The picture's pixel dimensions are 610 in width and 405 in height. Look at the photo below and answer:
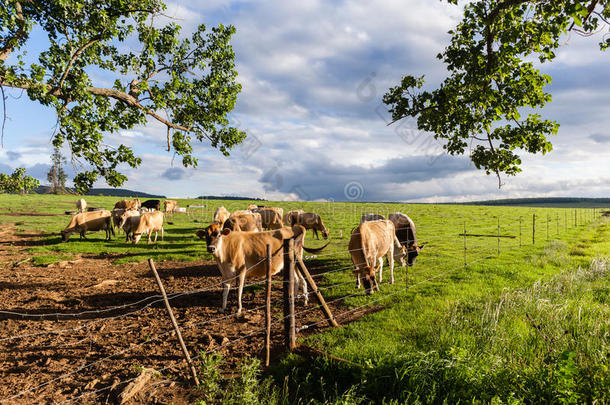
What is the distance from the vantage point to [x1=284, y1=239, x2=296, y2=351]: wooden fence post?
531cm

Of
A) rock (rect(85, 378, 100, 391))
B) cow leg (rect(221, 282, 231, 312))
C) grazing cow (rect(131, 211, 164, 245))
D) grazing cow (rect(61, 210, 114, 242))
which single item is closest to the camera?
rock (rect(85, 378, 100, 391))

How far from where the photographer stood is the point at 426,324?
20.3 feet

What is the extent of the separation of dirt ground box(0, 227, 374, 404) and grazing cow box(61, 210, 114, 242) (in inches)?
284

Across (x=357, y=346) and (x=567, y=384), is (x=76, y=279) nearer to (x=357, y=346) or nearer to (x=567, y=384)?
(x=357, y=346)

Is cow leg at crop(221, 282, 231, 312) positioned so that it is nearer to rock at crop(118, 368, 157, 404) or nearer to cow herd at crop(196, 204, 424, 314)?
cow herd at crop(196, 204, 424, 314)

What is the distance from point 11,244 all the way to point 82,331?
1598cm

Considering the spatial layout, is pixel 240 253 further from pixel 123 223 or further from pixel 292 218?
pixel 123 223

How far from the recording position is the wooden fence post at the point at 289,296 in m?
5.31

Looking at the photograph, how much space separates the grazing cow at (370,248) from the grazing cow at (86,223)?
18.4m

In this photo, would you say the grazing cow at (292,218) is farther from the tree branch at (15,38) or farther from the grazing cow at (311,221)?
the tree branch at (15,38)

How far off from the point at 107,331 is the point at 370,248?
743cm

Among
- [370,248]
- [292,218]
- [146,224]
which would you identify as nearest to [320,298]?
[370,248]

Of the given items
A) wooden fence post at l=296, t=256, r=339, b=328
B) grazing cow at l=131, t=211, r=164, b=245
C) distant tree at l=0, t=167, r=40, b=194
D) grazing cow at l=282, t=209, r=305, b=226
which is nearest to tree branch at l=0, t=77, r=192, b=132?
distant tree at l=0, t=167, r=40, b=194

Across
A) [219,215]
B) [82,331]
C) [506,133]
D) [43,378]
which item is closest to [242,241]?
[82,331]
